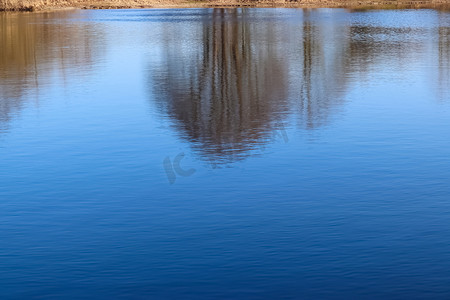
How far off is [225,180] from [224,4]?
74709 mm

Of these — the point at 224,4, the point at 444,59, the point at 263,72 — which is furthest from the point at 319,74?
the point at 224,4

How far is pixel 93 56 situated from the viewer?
34062 mm

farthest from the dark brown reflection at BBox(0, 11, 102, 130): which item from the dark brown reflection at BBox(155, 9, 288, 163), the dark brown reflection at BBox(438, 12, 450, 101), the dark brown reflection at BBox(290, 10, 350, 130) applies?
the dark brown reflection at BBox(438, 12, 450, 101)

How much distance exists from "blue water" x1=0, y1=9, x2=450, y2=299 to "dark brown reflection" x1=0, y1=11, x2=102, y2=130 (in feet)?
0.69

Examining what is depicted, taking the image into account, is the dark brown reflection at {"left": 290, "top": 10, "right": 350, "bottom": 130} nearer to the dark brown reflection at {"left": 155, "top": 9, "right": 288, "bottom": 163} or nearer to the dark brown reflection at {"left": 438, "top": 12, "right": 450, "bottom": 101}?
the dark brown reflection at {"left": 155, "top": 9, "right": 288, "bottom": 163}

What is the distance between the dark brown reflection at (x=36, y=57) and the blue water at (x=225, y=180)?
0.21 m

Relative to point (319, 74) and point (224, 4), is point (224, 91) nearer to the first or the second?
point (319, 74)

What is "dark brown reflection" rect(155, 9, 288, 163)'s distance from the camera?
17.7 meters

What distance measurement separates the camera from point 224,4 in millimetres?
87000

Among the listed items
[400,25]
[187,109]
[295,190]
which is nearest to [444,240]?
[295,190]

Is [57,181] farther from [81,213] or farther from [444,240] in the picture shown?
[444,240]

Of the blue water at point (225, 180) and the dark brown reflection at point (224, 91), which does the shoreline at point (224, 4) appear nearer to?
the dark brown reflection at point (224, 91)

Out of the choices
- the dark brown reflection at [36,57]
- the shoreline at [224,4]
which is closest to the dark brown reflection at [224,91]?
the dark brown reflection at [36,57]

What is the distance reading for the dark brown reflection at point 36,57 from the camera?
78.7 ft
